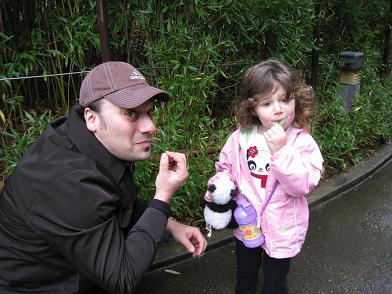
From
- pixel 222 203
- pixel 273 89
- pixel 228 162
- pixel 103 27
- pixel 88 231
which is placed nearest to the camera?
pixel 88 231

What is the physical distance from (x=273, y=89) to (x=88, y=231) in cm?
108

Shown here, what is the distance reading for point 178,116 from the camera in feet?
10.5

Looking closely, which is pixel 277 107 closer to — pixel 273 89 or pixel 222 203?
pixel 273 89

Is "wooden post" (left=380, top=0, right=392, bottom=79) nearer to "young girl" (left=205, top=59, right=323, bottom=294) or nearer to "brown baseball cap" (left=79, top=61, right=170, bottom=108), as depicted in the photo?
"young girl" (left=205, top=59, right=323, bottom=294)

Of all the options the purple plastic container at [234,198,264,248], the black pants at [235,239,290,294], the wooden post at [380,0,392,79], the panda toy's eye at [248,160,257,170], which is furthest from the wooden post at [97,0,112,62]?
the wooden post at [380,0,392,79]

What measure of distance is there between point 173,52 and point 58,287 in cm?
220

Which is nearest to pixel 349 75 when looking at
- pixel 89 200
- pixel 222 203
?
pixel 222 203

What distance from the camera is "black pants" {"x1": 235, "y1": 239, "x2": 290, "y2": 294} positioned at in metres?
2.07

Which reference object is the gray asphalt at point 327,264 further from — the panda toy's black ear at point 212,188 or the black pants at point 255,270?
the panda toy's black ear at point 212,188

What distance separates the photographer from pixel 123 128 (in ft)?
4.97

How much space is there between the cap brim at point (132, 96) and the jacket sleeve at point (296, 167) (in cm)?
62

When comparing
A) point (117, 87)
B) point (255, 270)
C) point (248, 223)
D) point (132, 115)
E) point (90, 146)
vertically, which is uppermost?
point (117, 87)

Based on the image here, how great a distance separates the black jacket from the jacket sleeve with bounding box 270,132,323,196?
549mm

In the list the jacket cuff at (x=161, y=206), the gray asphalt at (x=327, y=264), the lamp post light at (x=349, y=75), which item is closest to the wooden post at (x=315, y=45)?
the lamp post light at (x=349, y=75)
